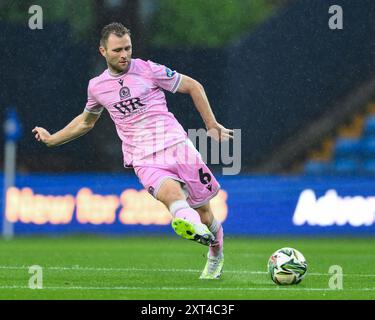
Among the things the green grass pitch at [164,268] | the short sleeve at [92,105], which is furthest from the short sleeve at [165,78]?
the green grass pitch at [164,268]

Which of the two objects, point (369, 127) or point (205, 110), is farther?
point (369, 127)

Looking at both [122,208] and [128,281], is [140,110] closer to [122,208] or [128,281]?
[128,281]

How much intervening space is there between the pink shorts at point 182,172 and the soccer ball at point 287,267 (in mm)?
824

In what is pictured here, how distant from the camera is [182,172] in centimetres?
962

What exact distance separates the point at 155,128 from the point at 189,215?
1046 millimetres

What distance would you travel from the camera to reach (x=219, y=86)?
19.6 meters

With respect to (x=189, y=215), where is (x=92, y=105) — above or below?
above

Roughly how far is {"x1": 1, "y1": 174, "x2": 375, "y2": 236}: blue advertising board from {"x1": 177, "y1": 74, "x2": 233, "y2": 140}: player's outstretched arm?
7.25 m

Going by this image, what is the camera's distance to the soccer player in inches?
376

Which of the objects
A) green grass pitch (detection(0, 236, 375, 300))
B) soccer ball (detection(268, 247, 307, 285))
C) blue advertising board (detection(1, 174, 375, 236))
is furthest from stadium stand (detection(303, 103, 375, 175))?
soccer ball (detection(268, 247, 307, 285))

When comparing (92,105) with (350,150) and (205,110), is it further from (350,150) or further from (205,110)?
(350,150)

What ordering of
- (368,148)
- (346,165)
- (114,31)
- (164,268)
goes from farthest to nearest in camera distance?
(368,148) < (346,165) < (164,268) < (114,31)

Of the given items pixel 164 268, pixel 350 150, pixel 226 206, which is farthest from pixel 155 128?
pixel 350 150

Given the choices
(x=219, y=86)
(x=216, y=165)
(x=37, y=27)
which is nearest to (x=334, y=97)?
(x=219, y=86)
